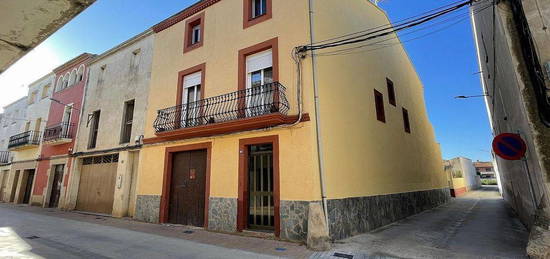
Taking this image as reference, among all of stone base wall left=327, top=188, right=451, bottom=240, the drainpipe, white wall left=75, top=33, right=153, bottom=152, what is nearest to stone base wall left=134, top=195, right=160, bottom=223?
white wall left=75, top=33, right=153, bottom=152

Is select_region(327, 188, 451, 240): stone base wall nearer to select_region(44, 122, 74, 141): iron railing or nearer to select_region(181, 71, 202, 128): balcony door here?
select_region(181, 71, 202, 128): balcony door

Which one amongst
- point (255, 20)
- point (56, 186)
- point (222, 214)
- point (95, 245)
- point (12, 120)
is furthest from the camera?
point (12, 120)

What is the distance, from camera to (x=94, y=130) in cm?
1420

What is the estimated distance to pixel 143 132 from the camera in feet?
37.4

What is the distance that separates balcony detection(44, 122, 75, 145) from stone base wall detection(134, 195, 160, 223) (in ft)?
25.5

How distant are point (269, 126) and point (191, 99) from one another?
416cm

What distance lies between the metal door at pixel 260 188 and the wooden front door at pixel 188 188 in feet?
6.30

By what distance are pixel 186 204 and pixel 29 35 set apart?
25.7ft

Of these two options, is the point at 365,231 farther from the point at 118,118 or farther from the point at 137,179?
the point at 118,118

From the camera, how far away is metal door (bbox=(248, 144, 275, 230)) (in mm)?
7695

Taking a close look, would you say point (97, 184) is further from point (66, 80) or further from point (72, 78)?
point (66, 80)

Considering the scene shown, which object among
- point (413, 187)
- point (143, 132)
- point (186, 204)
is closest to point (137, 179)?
point (143, 132)

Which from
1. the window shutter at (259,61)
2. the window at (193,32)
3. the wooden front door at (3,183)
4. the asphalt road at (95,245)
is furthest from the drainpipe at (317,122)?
the wooden front door at (3,183)

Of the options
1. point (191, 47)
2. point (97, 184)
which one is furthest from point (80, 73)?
point (191, 47)
